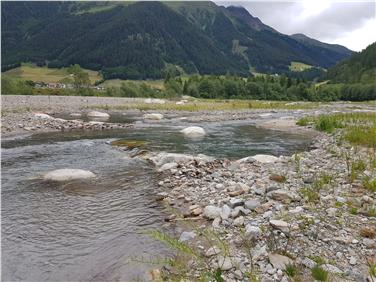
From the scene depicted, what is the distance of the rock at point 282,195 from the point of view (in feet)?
32.0

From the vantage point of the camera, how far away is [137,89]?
311 feet

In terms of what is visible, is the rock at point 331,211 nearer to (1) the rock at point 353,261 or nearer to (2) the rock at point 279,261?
(1) the rock at point 353,261

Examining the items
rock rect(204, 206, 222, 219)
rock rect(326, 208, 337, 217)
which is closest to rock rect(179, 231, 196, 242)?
rock rect(204, 206, 222, 219)

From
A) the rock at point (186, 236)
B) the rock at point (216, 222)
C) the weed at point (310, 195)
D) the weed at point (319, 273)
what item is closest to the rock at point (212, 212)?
the rock at point (216, 222)

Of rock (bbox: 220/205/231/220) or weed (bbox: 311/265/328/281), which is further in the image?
rock (bbox: 220/205/231/220)

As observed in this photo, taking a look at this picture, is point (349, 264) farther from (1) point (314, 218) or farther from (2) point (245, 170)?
(2) point (245, 170)

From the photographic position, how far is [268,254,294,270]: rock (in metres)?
6.56

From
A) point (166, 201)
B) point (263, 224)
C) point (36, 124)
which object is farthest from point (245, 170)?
point (36, 124)

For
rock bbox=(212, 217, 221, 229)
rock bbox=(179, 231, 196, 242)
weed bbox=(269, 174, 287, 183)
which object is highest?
weed bbox=(269, 174, 287, 183)

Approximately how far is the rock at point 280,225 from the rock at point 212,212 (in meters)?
1.77

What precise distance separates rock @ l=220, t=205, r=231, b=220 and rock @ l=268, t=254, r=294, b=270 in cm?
237

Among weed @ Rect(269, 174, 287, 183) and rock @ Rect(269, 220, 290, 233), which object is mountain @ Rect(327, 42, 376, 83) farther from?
rock @ Rect(269, 220, 290, 233)

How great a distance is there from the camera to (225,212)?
9289 mm

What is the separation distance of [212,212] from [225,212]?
42 cm
